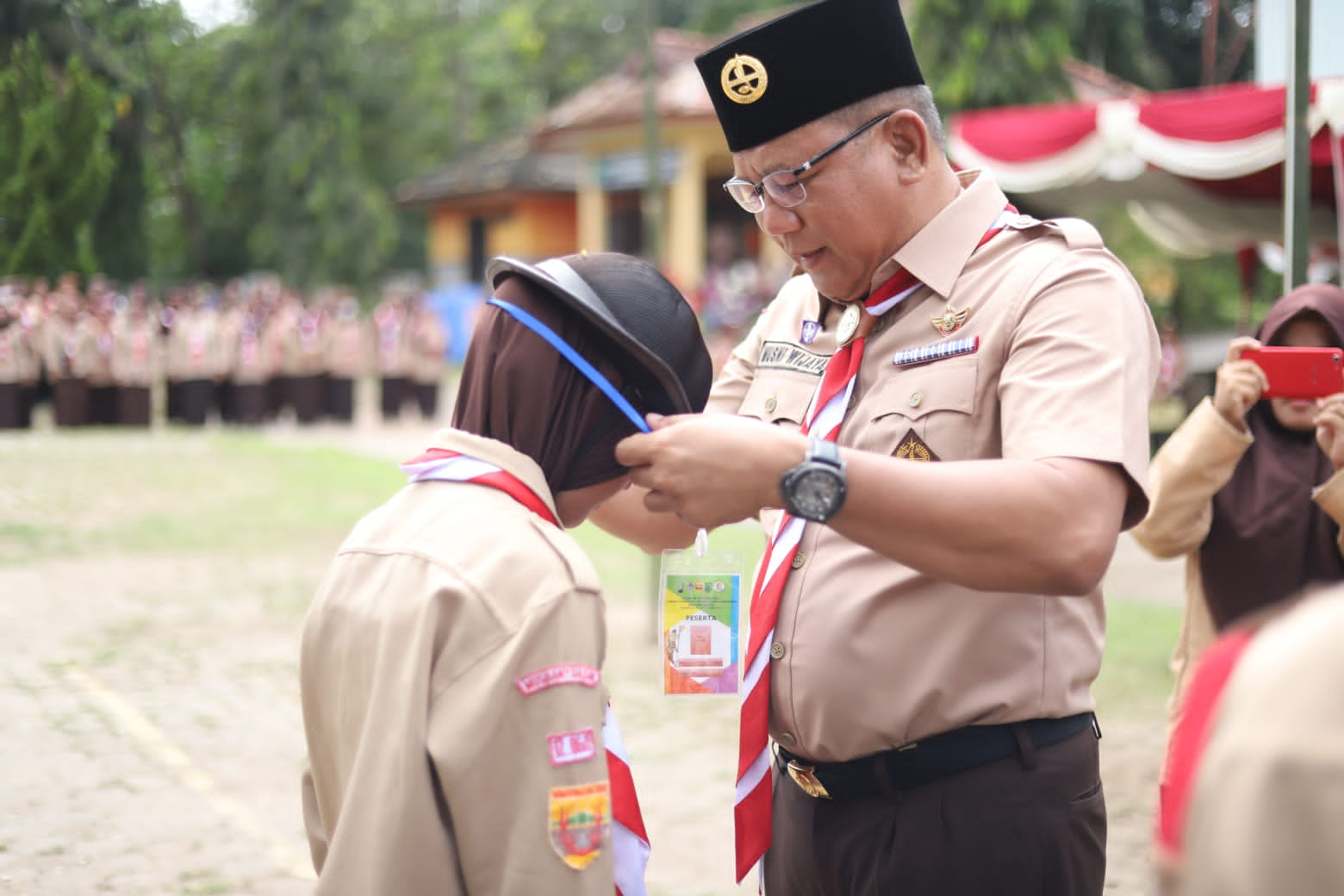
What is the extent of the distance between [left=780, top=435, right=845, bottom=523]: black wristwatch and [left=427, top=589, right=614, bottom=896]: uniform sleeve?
347 millimetres

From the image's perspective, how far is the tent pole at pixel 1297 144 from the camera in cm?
390

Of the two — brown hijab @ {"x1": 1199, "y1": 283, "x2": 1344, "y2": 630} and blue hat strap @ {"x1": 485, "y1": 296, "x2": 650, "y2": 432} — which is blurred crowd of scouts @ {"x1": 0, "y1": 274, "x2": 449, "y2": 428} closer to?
brown hijab @ {"x1": 1199, "y1": 283, "x2": 1344, "y2": 630}

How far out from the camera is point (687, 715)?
6.95 m

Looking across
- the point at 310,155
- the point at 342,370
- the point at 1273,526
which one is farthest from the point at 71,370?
the point at 1273,526

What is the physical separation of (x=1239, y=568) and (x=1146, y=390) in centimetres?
204

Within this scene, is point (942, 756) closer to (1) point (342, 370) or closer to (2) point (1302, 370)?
(2) point (1302, 370)

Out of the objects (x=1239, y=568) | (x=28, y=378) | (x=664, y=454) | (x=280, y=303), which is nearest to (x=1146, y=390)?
(x=664, y=454)

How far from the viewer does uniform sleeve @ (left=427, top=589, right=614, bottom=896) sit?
5.59 ft

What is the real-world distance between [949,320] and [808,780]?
84 centimetres

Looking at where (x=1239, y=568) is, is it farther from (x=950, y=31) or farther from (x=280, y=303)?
(x=280, y=303)

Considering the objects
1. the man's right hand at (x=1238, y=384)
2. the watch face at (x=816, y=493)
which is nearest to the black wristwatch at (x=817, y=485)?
the watch face at (x=816, y=493)

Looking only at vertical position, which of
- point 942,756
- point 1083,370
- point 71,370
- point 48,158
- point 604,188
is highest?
point 604,188

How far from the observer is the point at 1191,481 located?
3.86 m

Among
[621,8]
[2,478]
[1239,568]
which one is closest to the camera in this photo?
[1239,568]
